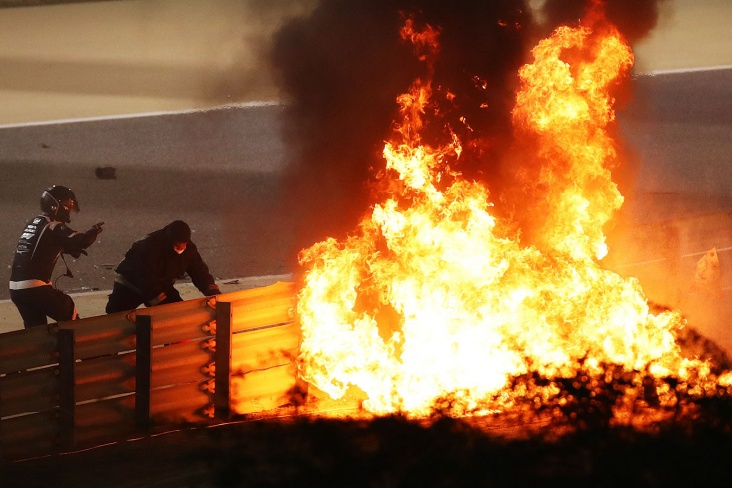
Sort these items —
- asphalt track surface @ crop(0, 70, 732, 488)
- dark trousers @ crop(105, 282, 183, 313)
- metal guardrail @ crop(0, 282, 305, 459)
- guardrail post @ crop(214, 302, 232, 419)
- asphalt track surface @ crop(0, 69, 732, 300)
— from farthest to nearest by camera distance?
asphalt track surface @ crop(0, 69, 732, 300) → asphalt track surface @ crop(0, 70, 732, 488) → dark trousers @ crop(105, 282, 183, 313) → guardrail post @ crop(214, 302, 232, 419) → metal guardrail @ crop(0, 282, 305, 459)

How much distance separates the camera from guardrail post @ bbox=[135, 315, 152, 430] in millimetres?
6711

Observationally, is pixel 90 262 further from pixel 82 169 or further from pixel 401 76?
pixel 401 76

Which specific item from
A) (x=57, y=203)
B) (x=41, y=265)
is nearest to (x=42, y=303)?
(x=41, y=265)

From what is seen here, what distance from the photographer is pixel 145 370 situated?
677 cm

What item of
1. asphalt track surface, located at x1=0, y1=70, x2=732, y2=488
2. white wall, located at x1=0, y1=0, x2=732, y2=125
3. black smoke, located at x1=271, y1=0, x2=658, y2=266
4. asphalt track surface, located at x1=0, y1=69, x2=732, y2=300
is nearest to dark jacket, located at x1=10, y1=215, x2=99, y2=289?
black smoke, located at x1=271, y1=0, x2=658, y2=266

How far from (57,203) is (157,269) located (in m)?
1.29

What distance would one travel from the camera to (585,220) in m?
7.93

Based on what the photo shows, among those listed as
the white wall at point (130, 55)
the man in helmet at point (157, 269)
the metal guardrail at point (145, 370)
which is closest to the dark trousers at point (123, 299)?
the man in helmet at point (157, 269)

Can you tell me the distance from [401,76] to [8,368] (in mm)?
4740

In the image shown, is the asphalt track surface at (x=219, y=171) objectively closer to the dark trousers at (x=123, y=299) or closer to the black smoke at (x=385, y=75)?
the black smoke at (x=385, y=75)

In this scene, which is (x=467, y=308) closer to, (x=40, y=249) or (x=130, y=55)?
(x=40, y=249)

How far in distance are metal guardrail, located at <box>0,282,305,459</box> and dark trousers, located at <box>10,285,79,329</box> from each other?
1.42 meters

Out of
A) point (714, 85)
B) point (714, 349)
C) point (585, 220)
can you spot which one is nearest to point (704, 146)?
point (714, 85)

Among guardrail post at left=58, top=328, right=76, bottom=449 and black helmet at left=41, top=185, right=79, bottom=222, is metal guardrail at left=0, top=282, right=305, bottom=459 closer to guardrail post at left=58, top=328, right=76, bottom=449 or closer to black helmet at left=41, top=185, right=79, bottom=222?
guardrail post at left=58, top=328, right=76, bottom=449
